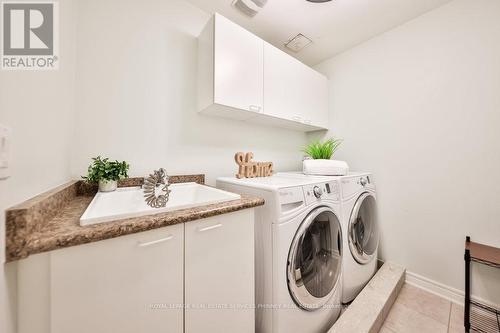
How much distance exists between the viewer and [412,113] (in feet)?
5.21

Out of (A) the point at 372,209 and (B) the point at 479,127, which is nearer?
(B) the point at 479,127

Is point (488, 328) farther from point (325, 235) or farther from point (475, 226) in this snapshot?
point (325, 235)

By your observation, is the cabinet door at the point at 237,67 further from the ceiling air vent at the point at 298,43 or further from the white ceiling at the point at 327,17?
the ceiling air vent at the point at 298,43

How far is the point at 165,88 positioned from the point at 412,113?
2073 millimetres

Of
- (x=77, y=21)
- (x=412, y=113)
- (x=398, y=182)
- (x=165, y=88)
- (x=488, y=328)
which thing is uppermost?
(x=77, y=21)

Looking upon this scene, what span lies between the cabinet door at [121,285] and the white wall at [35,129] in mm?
102

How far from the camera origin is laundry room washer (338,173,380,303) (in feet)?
4.23

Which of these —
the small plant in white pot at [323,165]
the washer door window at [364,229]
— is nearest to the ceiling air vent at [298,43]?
the small plant in white pot at [323,165]

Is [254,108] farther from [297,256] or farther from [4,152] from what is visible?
[4,152]

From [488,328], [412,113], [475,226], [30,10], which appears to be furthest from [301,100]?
[488,328]

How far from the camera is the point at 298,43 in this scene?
1.88 meters

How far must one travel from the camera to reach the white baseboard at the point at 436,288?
1380mm

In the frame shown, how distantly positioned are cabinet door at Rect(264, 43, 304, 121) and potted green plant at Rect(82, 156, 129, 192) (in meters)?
1.12

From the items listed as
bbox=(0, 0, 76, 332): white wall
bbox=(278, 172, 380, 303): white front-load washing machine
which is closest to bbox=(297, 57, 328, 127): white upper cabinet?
bbox=(278, 172, 380, 303): white front-load washing machine
